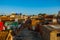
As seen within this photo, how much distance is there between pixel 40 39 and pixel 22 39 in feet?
4.56

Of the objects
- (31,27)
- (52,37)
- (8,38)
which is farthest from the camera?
(31,27)

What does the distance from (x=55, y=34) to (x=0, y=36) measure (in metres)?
3.00

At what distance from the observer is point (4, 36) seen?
311 inches

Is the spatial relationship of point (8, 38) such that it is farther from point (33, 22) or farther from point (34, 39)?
point (33, 22)

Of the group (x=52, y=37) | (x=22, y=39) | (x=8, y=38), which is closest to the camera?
(x=8, y=38)

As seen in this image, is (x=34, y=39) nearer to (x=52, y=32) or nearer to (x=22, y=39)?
(x=22, y=39)

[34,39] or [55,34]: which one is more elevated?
[55,34]

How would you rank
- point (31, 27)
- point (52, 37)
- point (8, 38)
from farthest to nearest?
point (31, 27) < point (52, 37) < point (8, 38)

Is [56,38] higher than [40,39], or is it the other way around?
[56,38]

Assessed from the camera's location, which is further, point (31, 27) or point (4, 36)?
point (31, 27)

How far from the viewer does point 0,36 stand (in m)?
7.90

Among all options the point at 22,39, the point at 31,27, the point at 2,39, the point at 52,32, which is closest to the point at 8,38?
the point at 2,39

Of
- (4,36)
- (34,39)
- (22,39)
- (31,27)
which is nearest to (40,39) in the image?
(34,39)

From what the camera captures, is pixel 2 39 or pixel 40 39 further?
pixel 40 39
